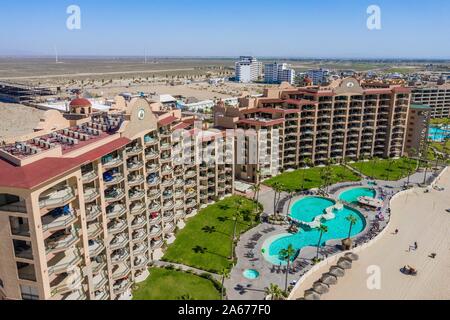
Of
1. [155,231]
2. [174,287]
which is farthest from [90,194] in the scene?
[174,287]

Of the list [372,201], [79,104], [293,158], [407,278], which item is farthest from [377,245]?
[79,104]

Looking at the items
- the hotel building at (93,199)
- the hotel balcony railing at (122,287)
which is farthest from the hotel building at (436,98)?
the hotel balcony railing at (122,287)

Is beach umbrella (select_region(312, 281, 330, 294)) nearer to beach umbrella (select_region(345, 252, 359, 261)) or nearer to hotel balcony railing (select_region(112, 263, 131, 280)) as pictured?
beach umbrella (select_region(345, 252, 359, 261))

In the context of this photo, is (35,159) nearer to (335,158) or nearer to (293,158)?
(293,158)

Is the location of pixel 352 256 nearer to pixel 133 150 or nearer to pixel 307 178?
pixel 133 150

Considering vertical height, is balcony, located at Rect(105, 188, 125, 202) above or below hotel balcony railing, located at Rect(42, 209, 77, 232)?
below

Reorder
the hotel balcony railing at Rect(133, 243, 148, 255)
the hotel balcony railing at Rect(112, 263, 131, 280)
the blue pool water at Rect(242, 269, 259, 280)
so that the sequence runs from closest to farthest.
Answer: the hotel balcony railing at Rect(112, 263, 131, 280) < the hotel balcony railing at Rect(133, 243, 148, 255) < the blue pool water at Rect(242, 269, 259, 280)

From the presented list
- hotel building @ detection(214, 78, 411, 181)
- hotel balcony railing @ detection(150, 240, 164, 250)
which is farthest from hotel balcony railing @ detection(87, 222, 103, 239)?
hotel building @ detection(214, 78, 411, 181)
